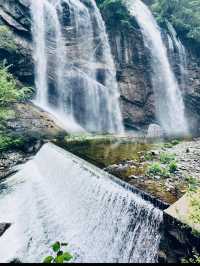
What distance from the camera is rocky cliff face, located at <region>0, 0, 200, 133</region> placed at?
2167 centimetres

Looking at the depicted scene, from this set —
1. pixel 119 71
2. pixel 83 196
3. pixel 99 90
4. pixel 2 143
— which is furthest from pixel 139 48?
pixel 83 196

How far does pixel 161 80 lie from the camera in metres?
28.6

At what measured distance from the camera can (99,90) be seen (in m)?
24.4

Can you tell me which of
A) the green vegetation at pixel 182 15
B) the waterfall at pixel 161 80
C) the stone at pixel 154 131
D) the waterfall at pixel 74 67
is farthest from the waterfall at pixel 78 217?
the green vegetation at pixel 182 15

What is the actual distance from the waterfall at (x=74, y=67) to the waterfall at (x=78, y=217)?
11349mm

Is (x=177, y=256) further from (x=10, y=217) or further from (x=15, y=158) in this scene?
(x=15, y=158)

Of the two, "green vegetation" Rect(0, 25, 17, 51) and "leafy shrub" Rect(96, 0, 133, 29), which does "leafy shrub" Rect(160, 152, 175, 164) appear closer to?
"green vegetation" Rect(0, 25, 17, 51)

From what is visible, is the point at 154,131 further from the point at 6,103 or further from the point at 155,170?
the point at 155,170

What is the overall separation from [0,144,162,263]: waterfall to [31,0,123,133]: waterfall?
11349mm

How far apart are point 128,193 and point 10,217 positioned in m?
4.20

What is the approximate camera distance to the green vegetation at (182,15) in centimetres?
3062

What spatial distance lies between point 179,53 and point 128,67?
7110mm

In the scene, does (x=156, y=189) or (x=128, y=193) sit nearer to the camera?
(x=128, y=193)

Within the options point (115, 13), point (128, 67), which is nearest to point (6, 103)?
point (128, 67)
